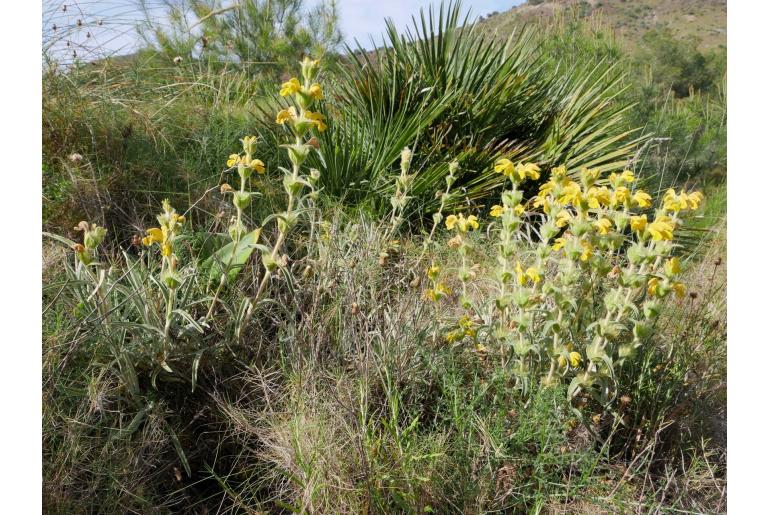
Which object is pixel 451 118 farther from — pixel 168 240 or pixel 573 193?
pixel 168 240

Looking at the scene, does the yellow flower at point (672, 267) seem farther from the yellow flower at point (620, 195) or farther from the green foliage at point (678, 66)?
the green foliage at point (678, 66)

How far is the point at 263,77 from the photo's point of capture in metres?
6.05

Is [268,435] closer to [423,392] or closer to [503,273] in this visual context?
[423,392]

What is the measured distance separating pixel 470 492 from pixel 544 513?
0.83ft

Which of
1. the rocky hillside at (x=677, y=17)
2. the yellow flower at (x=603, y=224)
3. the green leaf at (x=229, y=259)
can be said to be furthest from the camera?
the rocky hillside at (x=677, y=17)

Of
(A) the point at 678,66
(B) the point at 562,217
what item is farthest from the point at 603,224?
(A) the point at 678,66

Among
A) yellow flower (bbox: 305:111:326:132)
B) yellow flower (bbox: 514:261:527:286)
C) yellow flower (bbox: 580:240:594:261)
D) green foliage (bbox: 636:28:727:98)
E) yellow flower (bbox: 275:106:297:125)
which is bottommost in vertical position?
green foliage (bbox: 636:28:727:98)

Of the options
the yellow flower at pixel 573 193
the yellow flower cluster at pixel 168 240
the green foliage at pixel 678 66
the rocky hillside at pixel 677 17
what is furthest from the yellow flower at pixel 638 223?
the rocky hillside at pixel 677 17

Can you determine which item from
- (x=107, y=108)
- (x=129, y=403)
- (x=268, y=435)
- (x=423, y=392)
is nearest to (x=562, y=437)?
(x=423, y=392)

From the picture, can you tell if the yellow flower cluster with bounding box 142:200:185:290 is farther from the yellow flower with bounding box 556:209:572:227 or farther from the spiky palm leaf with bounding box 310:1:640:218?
the spiky palm leaf with bounding box 310:1:640:218

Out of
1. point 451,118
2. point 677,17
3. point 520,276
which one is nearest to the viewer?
point 520,276

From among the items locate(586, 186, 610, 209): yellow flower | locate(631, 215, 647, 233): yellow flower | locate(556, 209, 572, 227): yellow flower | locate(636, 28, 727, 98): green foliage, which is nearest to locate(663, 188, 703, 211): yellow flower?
locate(631, 215, 647, 233): yellow flower

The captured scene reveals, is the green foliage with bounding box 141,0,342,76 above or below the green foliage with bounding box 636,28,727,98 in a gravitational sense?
above

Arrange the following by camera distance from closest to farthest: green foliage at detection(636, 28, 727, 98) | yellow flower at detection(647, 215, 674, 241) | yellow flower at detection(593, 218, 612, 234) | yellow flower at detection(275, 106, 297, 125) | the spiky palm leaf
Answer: yellow flower at detection(647, 215, 674, 241)
yellow flower at detection(593, 218, 612, 234)
yellow flower at detection(275, 106, 297, 125)
the spiky palm leaf
green foliage at detection(636, 28, 727, 98)
